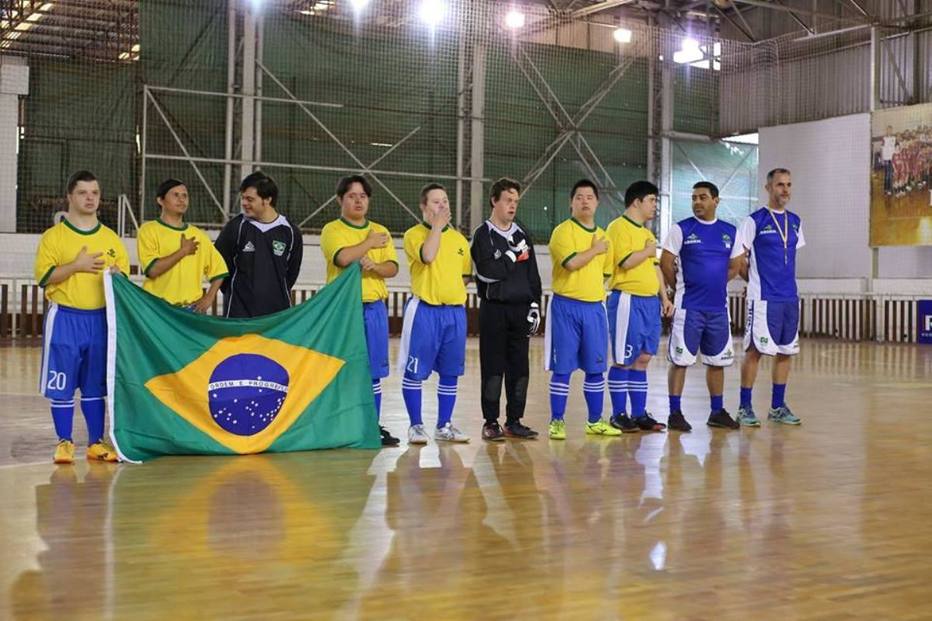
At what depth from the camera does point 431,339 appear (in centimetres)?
719

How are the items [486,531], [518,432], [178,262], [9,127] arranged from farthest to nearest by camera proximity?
1. [9,127]
2. [518,432]
3. [178,262]
4. [486,531]

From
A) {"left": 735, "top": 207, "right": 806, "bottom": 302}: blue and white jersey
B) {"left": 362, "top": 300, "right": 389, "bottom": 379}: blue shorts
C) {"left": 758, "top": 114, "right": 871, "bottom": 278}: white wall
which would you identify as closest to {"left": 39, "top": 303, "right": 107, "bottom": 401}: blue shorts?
{"left": 362, "top": 300, "right": 389, "bottom": 379}: blue shorts

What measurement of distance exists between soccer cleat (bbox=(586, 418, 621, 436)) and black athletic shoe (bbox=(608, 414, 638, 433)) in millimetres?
134

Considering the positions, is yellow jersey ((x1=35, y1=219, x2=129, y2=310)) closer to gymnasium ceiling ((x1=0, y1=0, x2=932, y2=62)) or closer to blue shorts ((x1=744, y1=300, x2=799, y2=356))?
blue shorts ((x1=744, y1=300, x2=799, y2=356))

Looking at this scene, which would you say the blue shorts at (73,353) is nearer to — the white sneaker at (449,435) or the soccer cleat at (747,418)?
the white sneaker at (449,435)

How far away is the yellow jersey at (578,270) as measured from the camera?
7523mm

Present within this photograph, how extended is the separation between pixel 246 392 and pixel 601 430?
98.4 inches

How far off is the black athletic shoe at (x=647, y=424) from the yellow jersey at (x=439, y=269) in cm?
165

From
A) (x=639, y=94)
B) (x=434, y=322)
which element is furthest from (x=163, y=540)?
(x=639, y=94)

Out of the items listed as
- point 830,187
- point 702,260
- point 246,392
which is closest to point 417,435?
point 246,392

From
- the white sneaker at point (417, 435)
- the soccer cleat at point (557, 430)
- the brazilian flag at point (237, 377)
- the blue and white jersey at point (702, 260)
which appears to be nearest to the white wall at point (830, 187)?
the blue and white jersey at point (702, 260)

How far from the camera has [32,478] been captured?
5.74m

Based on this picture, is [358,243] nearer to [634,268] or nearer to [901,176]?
[634,268]

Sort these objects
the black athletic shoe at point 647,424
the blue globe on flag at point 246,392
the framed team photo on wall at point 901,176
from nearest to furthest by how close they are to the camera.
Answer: the blue globe on flag at point 246,392
the black athletic shoe at point 647,424
the framed team photo on wall at point 901,176
